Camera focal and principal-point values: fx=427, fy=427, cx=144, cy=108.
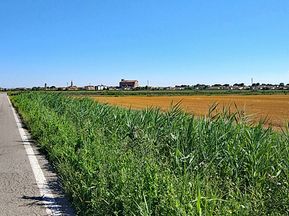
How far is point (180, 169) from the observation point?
5.82 metres

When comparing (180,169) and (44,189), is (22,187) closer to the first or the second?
(44,189)

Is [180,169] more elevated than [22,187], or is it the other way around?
[180,169]

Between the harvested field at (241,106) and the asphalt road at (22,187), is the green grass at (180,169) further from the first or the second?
the harvested field at (241,106)

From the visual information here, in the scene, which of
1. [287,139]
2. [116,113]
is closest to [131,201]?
[287,139]

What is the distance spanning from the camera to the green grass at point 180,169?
4.38 metres

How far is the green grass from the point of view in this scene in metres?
4.38

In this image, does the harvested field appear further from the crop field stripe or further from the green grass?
the crop field stripe

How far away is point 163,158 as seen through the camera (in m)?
7.18

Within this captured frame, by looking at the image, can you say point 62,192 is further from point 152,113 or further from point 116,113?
point 116,113

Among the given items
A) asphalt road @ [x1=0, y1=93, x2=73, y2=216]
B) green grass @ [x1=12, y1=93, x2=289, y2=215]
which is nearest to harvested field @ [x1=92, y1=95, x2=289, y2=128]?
green grass @ [x1=12, y1=93, x2=289, y2=215]

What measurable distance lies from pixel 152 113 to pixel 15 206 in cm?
522

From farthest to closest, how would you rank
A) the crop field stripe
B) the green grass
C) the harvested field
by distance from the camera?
1. the harvested field
2. the crop field stripe
3. the green grass

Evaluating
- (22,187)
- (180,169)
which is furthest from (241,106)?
(180,169)

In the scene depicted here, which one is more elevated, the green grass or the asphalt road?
the green grass
